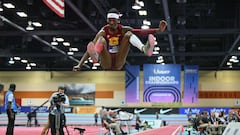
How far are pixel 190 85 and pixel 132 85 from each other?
3.09 metres

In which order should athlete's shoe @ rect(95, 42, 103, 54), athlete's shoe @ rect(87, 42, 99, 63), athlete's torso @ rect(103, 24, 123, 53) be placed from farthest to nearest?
athlete's torso @ rect(103, 24, 123, 53) → athlete's shoe @ rect(95, 42, 103, 54) → athlete's shoe @ rect(87, 42, 99, 63)

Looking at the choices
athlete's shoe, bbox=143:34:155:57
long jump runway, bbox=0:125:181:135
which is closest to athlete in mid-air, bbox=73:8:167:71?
athlete's shoe, bbox=143:34:155:57

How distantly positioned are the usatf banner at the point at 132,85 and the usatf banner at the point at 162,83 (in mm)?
480

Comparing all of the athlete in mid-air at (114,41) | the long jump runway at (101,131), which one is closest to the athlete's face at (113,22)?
the athlete in mid-air at (114,41)

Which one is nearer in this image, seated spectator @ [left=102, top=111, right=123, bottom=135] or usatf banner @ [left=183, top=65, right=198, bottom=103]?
seated spectator @ [left=102, top=111, right=123, bottom=135]

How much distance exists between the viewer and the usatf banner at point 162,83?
65.9ft

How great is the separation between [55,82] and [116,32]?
113ft

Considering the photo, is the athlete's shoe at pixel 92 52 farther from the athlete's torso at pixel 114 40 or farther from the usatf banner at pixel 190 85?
the usatf banner at pixel 190 85

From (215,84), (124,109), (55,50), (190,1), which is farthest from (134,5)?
(215,84)

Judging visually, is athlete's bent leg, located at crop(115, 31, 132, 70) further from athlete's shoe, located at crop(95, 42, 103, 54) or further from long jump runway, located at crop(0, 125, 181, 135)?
long jump runway, located at crop(0, 125, 181, 135)

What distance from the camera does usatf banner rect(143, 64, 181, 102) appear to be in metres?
20.1

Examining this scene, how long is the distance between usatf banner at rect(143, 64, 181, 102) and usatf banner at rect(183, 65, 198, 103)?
0.87 metres

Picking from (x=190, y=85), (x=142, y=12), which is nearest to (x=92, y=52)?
(x=142, y=12)

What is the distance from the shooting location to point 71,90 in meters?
36.5
